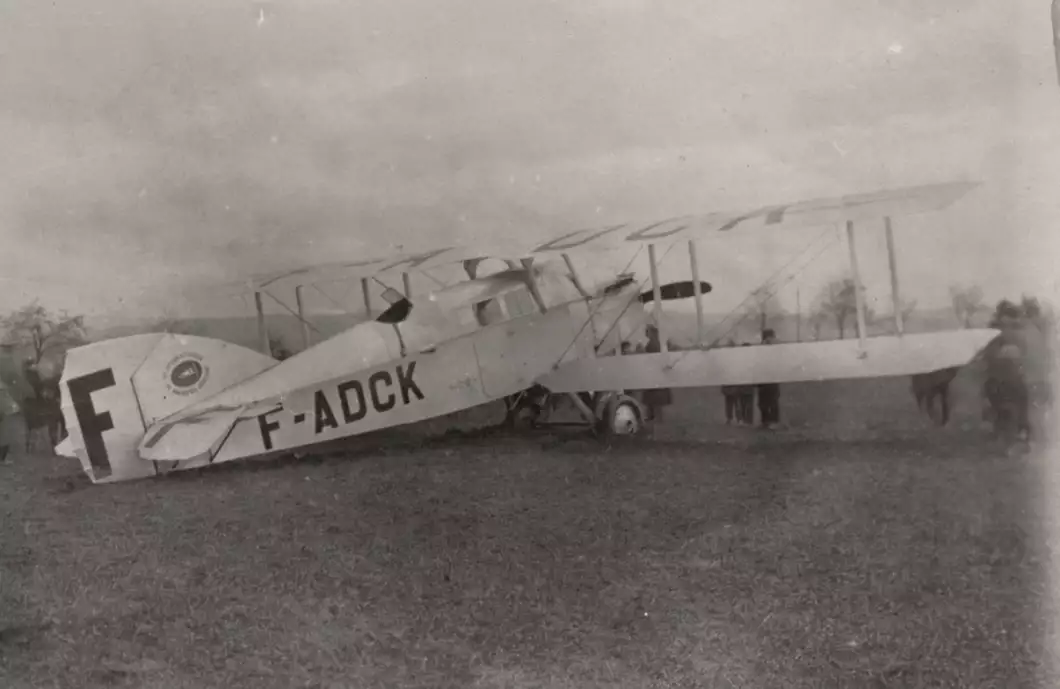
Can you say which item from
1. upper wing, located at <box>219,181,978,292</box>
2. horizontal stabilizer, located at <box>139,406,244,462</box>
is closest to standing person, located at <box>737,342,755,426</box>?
upper wing, located at <box>219,181,978,292</box>

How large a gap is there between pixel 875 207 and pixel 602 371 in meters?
0.61

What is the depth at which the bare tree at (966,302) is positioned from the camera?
138 centimetres

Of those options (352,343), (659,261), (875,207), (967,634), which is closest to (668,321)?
(659,261)

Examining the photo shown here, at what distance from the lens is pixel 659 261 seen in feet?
4.87

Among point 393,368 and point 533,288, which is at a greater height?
point 533,288

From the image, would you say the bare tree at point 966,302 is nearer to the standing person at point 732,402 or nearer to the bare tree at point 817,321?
the bare tree at point 817,321

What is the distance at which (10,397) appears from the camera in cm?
159

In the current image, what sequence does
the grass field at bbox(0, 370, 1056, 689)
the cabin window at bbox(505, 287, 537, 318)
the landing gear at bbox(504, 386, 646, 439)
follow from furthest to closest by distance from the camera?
the cabin window at bbox(505, 287, 537, 318) < the landing gear at bbox(504, 386, 646, 439) < the grass field at bbox(0, 370, 1056, 689)

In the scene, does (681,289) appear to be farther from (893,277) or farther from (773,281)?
(893,277)

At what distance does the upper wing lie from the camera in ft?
4.58

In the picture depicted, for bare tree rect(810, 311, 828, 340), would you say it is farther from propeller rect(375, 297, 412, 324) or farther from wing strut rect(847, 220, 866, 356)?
propeller rect(375, 297, 412, 324)

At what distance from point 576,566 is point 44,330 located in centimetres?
118

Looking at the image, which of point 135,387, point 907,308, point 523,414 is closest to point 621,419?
point 523,414

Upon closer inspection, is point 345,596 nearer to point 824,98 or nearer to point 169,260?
point 169,260
